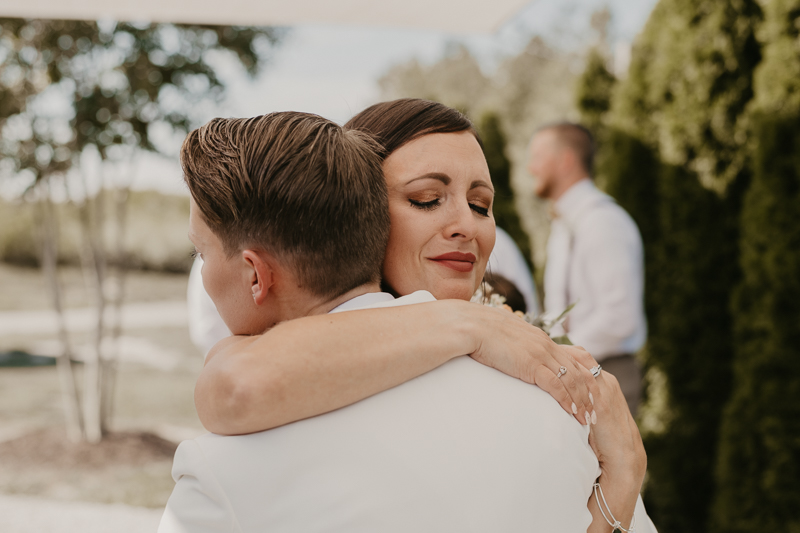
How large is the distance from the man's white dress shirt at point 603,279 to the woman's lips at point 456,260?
9.74 feet

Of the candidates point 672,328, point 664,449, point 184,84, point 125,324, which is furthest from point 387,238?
point 125,324

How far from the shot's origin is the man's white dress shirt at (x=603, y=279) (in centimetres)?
435

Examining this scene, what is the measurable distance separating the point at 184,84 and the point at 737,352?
5.75 meters

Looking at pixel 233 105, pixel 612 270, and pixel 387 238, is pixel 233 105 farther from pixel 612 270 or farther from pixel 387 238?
pixel 387 238

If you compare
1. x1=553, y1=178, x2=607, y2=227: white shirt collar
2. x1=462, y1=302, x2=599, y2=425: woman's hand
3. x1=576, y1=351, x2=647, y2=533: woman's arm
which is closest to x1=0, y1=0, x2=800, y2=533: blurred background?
x1=462, y1=302, x2=599, y2=425: woman's hand

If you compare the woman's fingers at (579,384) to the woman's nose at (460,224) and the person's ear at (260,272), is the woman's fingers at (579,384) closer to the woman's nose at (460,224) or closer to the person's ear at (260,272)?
the woman's nose at (460,224)

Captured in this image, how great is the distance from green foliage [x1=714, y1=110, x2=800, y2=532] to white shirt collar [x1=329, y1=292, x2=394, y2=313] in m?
3.95

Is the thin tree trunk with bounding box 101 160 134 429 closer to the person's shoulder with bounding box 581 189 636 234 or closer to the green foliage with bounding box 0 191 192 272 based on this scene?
the person's shoulder with bounding box 581 189 636 234

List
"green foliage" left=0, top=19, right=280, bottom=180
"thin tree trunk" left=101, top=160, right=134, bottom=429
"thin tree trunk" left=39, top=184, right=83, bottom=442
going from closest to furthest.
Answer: "green foliage" left=0, top=19, right=280, bottom=180 → "thin tree trunk" left=39, top=184, right=83, bottom=442 → "thin tree trunk" left=101, top=160, right=134, bottom=429

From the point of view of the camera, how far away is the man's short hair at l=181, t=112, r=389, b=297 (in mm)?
1150

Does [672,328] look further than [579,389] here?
Yes

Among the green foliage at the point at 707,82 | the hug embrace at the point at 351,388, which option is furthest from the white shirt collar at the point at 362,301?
the green foliage at the point at 707,82

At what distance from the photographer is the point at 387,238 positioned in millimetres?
1342

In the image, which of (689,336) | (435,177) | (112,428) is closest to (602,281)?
(689,336)
